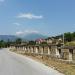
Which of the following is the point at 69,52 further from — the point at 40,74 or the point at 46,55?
the point at 46,55

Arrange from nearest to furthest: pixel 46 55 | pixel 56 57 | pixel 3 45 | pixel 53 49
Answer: pixel 56 57 < pixel 53 49 < pixel 46 55 < pixel 3 45

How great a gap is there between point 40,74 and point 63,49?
8.70m

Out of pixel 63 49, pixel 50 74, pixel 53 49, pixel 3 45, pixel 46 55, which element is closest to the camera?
pixel 50 74

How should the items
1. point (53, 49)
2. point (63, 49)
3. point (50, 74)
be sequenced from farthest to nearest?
point (53, 49) → point (63, 49) → point (50, 74)

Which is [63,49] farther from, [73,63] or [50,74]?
[50,74]

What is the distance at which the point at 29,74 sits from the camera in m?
17.9

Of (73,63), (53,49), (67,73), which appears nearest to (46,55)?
(53,49)

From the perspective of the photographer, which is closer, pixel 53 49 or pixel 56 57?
pixel 56 57

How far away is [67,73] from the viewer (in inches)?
709

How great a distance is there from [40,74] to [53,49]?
46.5ft

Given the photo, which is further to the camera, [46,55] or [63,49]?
[46,55]

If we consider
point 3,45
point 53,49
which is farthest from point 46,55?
point 3,45

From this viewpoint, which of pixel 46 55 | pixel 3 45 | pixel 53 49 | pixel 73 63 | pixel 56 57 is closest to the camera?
pixel 73 63

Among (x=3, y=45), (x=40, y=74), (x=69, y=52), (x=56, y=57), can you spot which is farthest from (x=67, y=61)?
(x=3, y=45)
